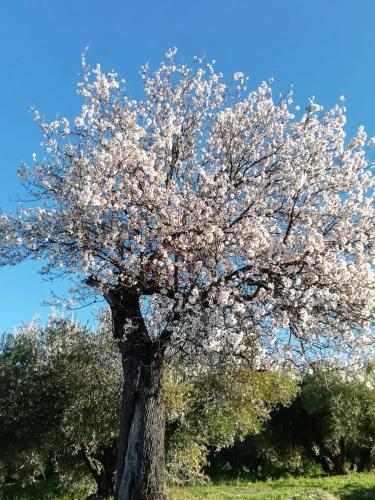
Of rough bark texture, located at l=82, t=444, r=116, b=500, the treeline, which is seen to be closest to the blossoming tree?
the treeline

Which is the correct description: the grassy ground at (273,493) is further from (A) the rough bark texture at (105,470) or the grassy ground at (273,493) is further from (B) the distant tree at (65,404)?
(B) the distant tree at (65,404)

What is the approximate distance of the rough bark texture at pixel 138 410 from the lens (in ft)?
37.2

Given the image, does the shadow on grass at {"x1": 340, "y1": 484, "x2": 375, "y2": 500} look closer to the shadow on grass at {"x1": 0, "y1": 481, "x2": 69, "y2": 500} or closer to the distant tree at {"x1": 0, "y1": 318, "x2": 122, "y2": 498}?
the distant tree at {"x1": 0, "y1": 318, "x2": 122, "y2": 498}

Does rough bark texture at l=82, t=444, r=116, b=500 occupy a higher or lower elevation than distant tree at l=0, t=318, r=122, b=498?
lower

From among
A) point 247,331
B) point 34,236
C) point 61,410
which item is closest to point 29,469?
point 61,410

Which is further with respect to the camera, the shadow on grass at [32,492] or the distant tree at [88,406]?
the shadow on grass at [32,492]

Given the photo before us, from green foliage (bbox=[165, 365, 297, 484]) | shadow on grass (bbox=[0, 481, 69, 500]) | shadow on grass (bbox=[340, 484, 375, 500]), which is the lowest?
shadow on grass (bbox=[340, 484, 375, 500])

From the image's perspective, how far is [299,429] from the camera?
3853 cm

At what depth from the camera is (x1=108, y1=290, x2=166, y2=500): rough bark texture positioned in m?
11.3

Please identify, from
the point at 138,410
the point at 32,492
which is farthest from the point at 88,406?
the point at 32,492

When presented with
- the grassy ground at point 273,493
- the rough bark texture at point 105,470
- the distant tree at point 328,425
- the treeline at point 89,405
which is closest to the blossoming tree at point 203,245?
the grassy ground at point 273,493

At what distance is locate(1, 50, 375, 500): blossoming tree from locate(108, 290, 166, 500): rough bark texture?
0.03 metres

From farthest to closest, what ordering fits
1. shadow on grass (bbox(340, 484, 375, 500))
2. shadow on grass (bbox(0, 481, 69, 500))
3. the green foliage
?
1. shadow on grass (bbox(0, 481, 69, 500))
2. the green foliage
3. shadow on grass (bbox(340, 484, 375, 500))

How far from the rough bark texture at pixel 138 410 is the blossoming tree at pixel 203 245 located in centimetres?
3
